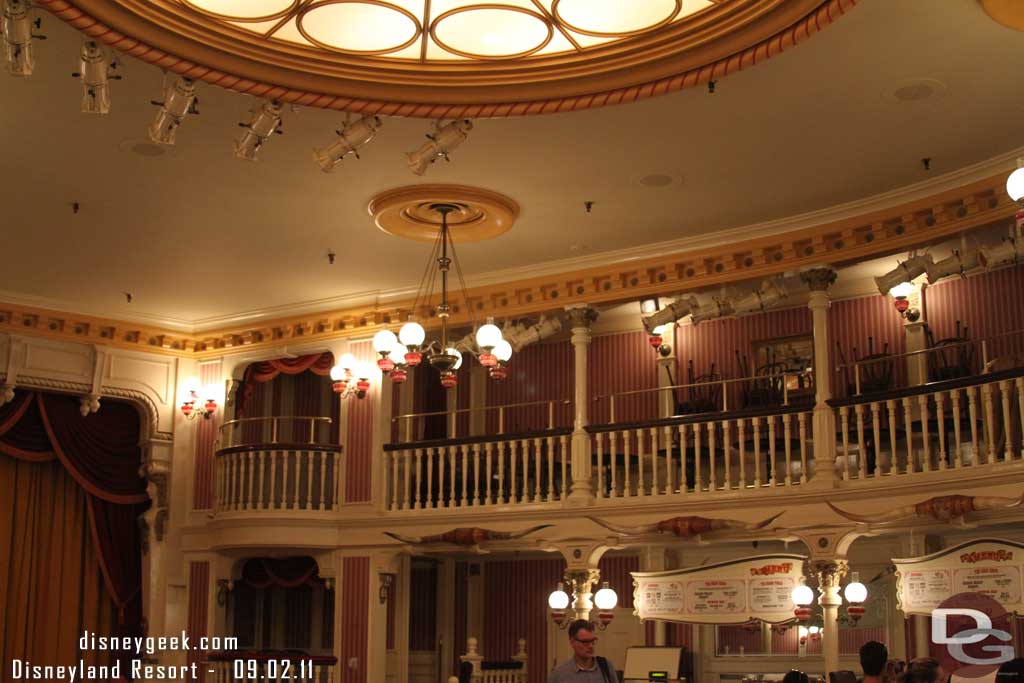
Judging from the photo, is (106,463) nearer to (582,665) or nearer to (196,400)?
(196,400)

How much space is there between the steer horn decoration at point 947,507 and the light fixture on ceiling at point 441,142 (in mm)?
4874

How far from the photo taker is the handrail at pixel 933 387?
991 cm

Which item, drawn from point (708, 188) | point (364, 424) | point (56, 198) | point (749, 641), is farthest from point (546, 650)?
point (56, 198)

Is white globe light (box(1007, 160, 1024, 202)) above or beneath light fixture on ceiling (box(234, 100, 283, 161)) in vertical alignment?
beneath

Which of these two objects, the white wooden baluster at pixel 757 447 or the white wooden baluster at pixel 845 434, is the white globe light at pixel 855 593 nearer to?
the white wooden baluster at pixel 845 434

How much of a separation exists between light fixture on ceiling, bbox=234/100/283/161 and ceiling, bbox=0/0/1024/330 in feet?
1.49

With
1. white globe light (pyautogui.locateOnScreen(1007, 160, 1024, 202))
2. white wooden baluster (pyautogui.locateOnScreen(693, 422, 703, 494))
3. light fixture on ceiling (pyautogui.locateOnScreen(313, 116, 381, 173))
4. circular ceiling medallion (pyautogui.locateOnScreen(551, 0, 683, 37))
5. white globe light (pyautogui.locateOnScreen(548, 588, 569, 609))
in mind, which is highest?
circular ceiling medallion (pyautogui.locateOnScreen(551, 0, 683, 37))

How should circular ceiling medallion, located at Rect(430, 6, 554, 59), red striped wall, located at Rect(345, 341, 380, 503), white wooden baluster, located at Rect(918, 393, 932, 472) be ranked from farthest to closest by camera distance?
1. red striped wall, located at Rect(345, 341, 380, 503)
2. white wooden baluster, located at Rect(918, 393, 932, 472)
3. circular ceiling medallion, located at Rect(430, 6, 554, 59)

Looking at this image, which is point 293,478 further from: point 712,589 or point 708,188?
point 708,188

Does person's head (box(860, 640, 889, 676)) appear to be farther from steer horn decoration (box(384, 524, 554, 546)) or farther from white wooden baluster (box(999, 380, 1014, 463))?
steer horn decoration (box(384, 524, 554, 546))

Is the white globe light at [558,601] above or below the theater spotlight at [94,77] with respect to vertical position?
below

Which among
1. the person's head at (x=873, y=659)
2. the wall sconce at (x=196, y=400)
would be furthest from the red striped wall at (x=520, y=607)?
the person's head at (x=873, y=659)

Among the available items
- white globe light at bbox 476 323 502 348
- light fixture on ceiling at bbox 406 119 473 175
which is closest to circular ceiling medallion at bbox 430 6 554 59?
light fixture on ceiling at bbox 406 119 473 175

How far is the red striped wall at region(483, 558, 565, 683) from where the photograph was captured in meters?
15.2
